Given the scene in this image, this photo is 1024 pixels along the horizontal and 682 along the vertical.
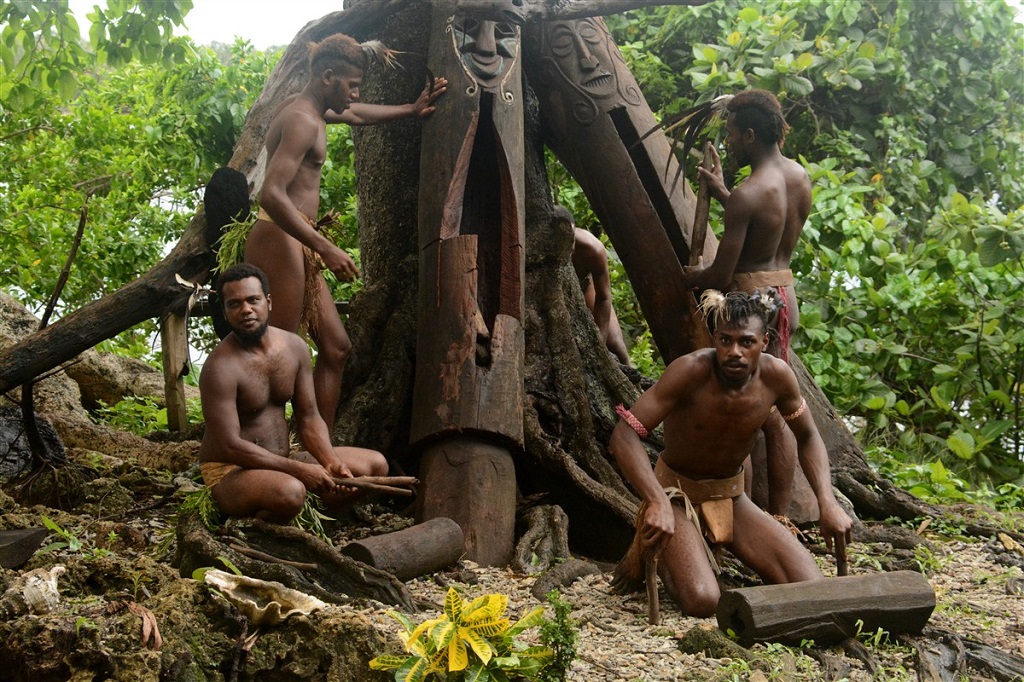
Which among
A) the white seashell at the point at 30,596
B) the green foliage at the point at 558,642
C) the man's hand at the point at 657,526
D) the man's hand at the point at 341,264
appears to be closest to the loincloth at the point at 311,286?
the man's hand at the point at 341,264

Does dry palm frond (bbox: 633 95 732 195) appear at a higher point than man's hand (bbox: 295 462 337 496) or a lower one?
higher

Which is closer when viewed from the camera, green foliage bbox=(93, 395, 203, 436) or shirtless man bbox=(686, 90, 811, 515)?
shirtless man bbox=(686, 90, 811, 515)

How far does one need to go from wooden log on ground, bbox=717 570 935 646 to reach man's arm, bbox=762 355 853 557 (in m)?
0.29

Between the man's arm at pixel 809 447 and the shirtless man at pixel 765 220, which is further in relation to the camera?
the shirtless man at pixel 765 220

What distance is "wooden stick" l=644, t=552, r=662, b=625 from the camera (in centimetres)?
409

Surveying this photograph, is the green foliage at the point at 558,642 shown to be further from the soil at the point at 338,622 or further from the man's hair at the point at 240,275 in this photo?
the man's hair at the point at 240,275

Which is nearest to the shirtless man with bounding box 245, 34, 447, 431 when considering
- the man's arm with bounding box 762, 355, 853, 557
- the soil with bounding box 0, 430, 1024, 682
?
the soil with bounding box 0, 430, 1024, 682

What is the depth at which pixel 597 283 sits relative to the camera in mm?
6926

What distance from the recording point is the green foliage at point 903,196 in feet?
26.5

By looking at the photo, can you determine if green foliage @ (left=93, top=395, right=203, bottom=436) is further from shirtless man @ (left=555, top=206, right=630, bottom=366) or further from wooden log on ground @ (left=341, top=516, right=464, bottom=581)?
wooden log on ground @ (left=341, top=516, right=464, bottom=581)

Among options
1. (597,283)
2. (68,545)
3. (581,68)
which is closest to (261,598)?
(68,545)

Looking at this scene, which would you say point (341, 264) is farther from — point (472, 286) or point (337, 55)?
point (337, 55)

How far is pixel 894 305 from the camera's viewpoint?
834cm

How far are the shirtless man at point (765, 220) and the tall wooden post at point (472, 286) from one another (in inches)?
38.6
